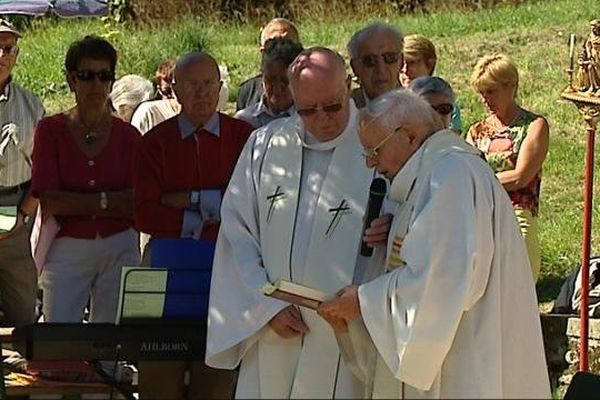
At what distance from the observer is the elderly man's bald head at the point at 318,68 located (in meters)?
5.68

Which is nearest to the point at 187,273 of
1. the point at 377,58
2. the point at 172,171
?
the point at 172,171

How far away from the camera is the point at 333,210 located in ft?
19.0

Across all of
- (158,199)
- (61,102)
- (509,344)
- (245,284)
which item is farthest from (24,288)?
(61,102)

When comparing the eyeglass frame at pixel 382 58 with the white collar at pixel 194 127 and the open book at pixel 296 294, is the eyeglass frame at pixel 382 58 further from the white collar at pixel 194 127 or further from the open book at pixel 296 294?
the open book at pixel 296 294

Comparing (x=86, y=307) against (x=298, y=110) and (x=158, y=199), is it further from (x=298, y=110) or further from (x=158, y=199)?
(x=298, y=110)

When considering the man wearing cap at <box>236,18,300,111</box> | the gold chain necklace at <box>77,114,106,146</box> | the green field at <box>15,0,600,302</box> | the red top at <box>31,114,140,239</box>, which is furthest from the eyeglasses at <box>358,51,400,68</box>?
the green field at <box>15,0,600,302</box>

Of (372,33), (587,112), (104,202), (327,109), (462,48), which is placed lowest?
(462,48)

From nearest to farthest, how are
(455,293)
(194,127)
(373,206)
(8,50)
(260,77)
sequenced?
(455,293) → (373,206) → (194,127) → (8,50) → (260,77)

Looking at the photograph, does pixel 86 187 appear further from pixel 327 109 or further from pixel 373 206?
pixel 373 206

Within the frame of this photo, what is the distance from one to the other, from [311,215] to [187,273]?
819 millimetres

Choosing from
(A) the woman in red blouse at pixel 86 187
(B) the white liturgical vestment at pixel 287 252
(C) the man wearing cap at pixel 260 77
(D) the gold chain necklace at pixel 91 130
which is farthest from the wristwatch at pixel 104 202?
(C) the man wearing cap at pixel 260 77

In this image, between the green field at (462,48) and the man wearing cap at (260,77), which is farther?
the green field at (462,48)

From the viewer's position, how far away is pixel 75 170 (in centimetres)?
711

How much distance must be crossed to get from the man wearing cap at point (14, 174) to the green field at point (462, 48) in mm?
5290
